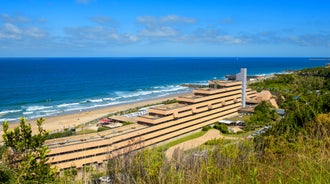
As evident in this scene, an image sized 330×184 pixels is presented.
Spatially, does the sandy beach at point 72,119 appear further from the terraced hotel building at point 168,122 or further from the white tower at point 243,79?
the white tower at point 243,79

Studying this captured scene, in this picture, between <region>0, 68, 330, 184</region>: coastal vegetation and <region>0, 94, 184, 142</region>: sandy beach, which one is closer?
<region>0, 68, 330, 184</region>: coastal vegetation

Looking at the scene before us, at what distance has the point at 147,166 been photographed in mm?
4176

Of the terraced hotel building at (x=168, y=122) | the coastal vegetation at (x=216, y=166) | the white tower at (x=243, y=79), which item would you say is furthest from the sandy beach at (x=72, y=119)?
the coastal vegetation at (x=216, y=166)

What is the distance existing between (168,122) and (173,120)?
40.7 inches

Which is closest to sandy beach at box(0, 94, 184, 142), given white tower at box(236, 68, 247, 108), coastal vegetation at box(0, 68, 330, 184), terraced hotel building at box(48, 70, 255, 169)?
terraced hotel building at box(48, 70, 255, 169)

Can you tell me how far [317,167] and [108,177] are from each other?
304cm

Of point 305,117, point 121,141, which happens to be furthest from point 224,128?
point 305,117

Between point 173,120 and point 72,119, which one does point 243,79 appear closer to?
point 173,120

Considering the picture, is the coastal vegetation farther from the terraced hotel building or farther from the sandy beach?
the sandy beach

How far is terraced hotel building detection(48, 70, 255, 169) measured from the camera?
20.2 metres

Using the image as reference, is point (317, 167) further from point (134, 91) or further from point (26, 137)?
point (134, 91)

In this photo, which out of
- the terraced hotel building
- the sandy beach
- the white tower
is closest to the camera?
the terraced hotel building

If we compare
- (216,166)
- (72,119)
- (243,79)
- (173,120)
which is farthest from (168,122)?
(216,166)

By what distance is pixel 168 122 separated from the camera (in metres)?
29.9
